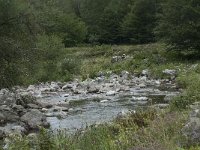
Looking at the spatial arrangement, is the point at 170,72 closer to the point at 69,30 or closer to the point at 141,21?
the point at 141,21

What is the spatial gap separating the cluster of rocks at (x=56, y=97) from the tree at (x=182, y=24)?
6.09m

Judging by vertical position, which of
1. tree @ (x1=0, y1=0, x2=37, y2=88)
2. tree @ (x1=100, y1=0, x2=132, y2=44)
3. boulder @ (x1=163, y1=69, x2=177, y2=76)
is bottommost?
tree @ (x1=100, y1=0, x2=132, y2=44)

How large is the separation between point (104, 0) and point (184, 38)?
2292 inches

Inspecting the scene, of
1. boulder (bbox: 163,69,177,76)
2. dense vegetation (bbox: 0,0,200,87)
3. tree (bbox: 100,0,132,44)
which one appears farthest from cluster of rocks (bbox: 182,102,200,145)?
tree (bbox: 100,0,132,44)

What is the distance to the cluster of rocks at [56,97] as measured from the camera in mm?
23453

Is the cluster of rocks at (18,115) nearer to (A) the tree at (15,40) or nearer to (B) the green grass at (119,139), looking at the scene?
(A) the tree at (15,40)

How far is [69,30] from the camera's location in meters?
93.0

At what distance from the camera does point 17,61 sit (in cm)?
2595

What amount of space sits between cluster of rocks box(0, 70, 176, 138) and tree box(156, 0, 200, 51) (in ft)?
20.0

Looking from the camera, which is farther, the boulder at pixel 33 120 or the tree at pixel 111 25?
the tree at pixel 111 25

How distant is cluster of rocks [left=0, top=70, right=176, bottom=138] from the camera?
23453mm

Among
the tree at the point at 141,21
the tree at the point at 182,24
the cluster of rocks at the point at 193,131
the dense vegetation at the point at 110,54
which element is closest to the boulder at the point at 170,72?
the dense vegetation at the point at 110,54

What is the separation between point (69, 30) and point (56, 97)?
60.3 m

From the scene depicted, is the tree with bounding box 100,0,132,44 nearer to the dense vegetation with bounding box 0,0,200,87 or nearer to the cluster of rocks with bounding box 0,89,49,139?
the dense vegetation with bounding box 0,0,200,87
